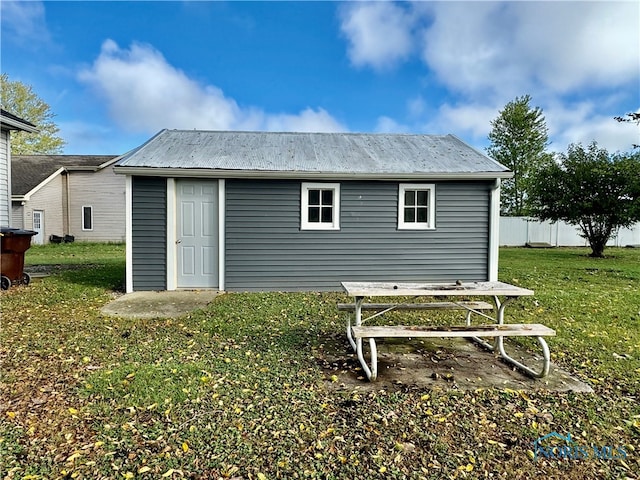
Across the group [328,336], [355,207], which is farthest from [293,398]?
[355,207]

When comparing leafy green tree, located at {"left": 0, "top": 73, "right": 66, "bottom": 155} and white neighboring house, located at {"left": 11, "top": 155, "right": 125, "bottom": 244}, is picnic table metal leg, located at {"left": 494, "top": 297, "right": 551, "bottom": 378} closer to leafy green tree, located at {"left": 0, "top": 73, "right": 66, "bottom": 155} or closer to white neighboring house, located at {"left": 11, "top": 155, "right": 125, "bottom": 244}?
white neighboring house, located at {"left": 11, "top": 155, "right": 125, "bottom": 244}

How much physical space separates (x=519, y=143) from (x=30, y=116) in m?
35.3

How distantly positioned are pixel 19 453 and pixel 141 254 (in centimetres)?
553

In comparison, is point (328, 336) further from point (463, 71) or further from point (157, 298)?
point (463, 71)

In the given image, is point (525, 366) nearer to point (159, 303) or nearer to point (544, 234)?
point (159, 303)

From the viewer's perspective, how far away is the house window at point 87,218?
19953mm

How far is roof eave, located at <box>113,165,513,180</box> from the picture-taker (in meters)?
7.08

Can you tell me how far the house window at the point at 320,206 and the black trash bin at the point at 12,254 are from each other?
564 cm

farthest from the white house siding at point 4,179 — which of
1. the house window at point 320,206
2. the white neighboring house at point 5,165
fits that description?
the house window at point 320,206

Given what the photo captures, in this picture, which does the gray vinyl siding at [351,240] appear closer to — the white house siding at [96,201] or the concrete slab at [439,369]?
the concrete slab at [439,369]

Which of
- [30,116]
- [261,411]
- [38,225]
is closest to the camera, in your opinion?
[261,411]

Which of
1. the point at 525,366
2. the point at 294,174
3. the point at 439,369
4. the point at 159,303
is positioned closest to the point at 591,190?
the point at 294,174

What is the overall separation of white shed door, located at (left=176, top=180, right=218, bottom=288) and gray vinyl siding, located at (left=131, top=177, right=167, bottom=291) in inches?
11.7

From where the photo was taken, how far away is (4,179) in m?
9.06
